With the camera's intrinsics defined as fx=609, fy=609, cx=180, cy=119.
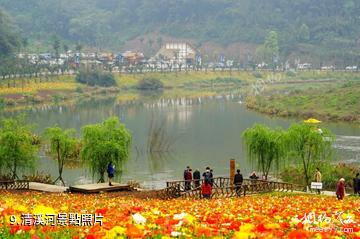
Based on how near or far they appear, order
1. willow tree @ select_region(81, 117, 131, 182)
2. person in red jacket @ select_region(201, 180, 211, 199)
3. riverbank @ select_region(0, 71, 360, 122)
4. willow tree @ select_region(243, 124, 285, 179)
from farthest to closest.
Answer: riverbank @ select_region(0, 71, 360, 122), willow tree @ select_region(243, 124, 285, 179), willow tree @ select_region(81, 117, 131, 182), person in red jacket @ select_region(201, 180, 211, 199)

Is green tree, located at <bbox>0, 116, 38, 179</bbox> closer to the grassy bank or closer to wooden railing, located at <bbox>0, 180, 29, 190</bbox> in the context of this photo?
wooden railing, located at <bbox>0, 180, 29, 190</bbox>

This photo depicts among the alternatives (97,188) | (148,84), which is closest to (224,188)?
(97,188)

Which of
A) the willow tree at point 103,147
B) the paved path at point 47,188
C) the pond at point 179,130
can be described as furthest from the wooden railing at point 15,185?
the pond at point 179,130

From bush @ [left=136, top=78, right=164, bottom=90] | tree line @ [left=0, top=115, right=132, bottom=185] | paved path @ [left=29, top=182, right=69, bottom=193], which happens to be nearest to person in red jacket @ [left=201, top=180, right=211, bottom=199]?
paved path @ [left=29, top=182, right=69, bottom=193]

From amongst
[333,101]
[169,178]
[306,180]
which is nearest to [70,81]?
[333,101]

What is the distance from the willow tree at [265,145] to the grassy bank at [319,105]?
5579cm

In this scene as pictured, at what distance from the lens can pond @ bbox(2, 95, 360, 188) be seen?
57250 millimetres

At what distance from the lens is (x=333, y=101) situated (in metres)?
116

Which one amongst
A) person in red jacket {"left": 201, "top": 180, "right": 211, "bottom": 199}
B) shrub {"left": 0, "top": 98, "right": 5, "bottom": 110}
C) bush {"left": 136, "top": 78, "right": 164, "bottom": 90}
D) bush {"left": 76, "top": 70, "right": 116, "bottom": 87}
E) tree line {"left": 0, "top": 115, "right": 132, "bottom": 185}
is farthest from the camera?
bush {"left": 136, "top": 78, "right": 164, "bottom": 90}

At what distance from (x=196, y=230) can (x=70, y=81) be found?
17277 cm

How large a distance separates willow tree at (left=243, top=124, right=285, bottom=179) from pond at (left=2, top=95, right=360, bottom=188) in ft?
24.5

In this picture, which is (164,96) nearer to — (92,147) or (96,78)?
(96,78)

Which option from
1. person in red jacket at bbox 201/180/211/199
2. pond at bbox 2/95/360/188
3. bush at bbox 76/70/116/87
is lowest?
pond at bbox 2/95/360/188

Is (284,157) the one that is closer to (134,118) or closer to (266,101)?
(134,118)
